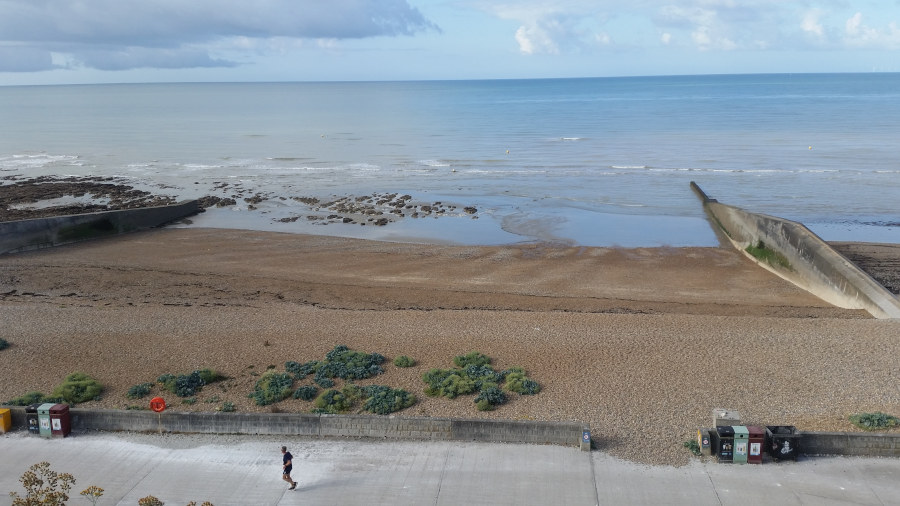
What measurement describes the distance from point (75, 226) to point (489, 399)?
27.1 metres

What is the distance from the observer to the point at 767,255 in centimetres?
3102

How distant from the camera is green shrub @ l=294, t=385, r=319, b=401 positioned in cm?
1669

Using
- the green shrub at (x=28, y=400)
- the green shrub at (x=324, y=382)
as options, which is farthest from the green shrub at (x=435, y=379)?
the green shrub at (x=28, y=400)

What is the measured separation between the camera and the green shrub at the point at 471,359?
60.7 ft

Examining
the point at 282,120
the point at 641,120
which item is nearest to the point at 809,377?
the point at 641,120

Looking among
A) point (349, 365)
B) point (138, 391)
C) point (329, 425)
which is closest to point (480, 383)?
point (349, 365)

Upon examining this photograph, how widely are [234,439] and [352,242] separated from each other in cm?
2210

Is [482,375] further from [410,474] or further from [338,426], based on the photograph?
[410,474]

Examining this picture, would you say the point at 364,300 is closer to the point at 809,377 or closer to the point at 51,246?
the point at 809,377

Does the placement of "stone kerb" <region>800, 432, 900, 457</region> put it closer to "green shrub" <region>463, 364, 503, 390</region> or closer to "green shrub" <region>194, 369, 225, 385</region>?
"green shrub" <region>463, 364, 503, 390</region>

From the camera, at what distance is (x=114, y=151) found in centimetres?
7469

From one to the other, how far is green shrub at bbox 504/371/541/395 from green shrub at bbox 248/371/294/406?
5180mm

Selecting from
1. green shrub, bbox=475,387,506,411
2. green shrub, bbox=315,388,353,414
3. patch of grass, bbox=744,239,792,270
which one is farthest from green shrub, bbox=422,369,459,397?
patch of grass, bbox=744,239,792,270

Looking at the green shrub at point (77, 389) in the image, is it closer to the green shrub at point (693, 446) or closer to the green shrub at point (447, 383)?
the green shrub at point (447, 383)
